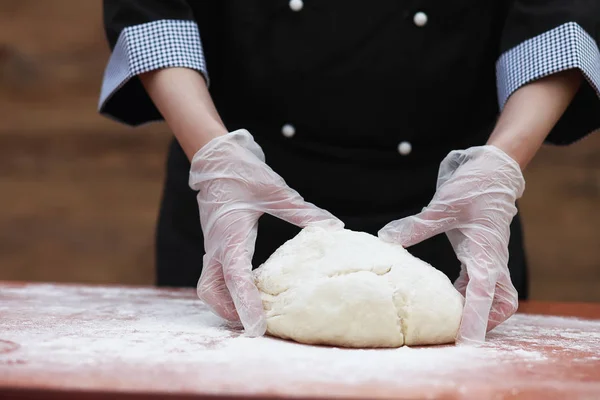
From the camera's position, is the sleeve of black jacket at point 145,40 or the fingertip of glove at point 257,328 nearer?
the fingertip of glove at point 257,328

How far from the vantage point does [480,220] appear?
45.3 inches

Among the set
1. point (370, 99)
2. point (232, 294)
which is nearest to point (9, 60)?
point (370, 99)

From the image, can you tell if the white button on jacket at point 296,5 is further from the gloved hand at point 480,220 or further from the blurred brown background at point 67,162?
the blurred brown background at point 67,162

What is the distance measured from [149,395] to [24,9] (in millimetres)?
2564

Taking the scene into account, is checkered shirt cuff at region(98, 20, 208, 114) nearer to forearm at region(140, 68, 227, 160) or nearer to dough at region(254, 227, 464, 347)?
forearm at region(140, 68, 227, 160)

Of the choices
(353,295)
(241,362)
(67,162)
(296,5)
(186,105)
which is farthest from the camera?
(67,162)

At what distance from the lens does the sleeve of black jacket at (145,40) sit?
53.1 inches

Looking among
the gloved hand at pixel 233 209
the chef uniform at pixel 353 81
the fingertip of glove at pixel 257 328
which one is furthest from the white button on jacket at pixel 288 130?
the fingertip of glove at pixel 257 328

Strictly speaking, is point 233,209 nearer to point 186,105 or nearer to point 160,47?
point 186,105

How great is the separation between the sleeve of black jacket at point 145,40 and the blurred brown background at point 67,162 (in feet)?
4.58

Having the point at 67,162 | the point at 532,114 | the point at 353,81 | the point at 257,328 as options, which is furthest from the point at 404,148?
the point at 67,162

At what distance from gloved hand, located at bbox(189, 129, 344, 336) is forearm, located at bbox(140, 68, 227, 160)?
64 millimetres

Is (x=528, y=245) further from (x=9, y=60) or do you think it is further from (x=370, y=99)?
(x=9, y=60)

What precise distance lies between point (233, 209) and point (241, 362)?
357 millimetres
